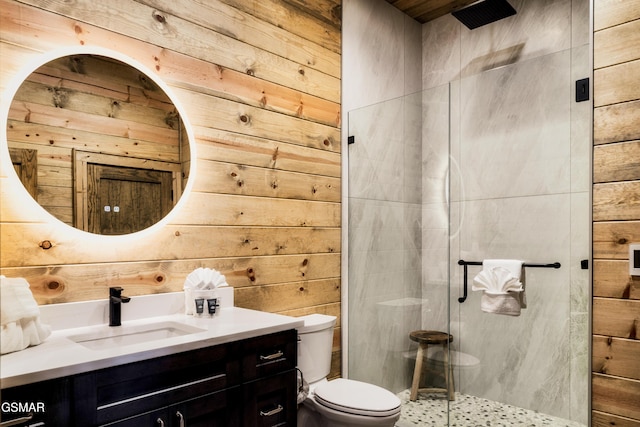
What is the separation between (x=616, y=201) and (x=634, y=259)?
263 mm

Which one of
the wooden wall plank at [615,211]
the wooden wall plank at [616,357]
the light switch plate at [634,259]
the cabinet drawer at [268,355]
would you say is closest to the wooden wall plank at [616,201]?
the wooden wall plank at [615,211]

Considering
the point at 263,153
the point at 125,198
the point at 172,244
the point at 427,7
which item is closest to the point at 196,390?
the point at 172,244

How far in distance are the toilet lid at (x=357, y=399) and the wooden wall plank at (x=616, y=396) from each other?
0.91 meters

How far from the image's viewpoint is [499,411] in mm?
2432

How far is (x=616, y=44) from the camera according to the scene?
204 cm

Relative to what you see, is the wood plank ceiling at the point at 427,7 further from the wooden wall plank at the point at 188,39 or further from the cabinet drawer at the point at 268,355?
the cabinet drawer at the point at 268,355

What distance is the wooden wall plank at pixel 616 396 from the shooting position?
6.44 ft

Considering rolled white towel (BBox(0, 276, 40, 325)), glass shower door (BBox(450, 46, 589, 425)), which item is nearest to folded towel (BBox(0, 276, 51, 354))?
rolled white towel (BBox(0, 276, 40, 325))

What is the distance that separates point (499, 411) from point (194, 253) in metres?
1.82

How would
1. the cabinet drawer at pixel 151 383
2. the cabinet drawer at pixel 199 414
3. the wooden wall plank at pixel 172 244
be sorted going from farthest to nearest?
the wooden wall plank at pixel 172 244 → the cabinet drawer at pixel 199 414 → the cabinet drawer at pixel 151 383

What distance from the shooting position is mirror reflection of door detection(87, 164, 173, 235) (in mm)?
1784

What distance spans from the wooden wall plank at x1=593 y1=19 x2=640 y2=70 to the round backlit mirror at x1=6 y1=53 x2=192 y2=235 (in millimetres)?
1944

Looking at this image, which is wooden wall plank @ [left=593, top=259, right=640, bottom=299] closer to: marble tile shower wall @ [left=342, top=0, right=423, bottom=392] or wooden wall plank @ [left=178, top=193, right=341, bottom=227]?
marble tile shower wall @ [left=342, top=0, right=423, bottom=392]

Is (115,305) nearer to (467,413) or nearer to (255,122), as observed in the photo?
(255,122)
